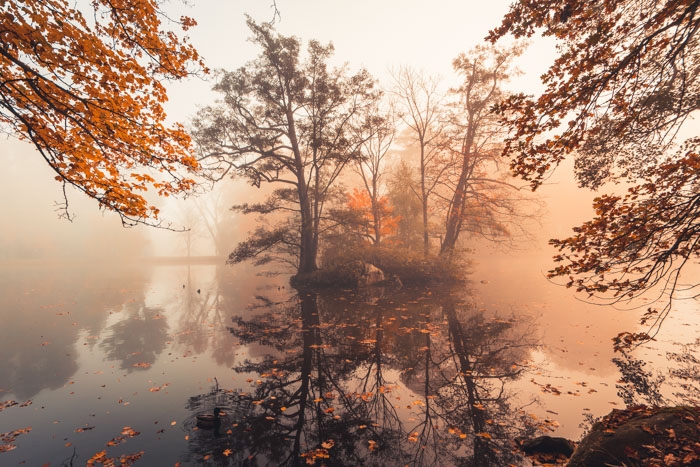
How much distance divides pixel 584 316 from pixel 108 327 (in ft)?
59.8

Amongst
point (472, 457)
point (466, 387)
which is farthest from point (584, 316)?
point (472, 457)

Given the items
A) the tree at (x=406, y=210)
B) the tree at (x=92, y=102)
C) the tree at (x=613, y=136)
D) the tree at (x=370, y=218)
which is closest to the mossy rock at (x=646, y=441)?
the tree at (x=613, y=136)

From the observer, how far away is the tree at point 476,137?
60.7 feet

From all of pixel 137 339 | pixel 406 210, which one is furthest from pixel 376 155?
pixel 137 339

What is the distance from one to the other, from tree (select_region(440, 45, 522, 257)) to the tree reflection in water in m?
10.3

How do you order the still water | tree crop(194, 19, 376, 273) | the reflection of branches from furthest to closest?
tree crop(194, 19, 376, 273) → the reflection of branches → the still water

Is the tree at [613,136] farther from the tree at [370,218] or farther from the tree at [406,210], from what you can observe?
the tree at [406,210]

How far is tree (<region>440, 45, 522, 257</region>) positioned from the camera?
60.7 feet

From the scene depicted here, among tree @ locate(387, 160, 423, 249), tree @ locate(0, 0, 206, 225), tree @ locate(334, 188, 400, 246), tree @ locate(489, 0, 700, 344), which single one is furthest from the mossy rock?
tree @ locate(387, 160, 423, 249)

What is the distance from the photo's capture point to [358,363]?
23.7 feet

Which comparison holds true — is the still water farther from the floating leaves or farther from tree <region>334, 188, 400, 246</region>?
tree <region>334, 188, 400, 246</region>

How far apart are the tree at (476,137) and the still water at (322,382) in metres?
8.20

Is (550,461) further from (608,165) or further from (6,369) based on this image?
(6,369)

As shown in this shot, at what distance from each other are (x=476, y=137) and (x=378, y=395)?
62.9ft
